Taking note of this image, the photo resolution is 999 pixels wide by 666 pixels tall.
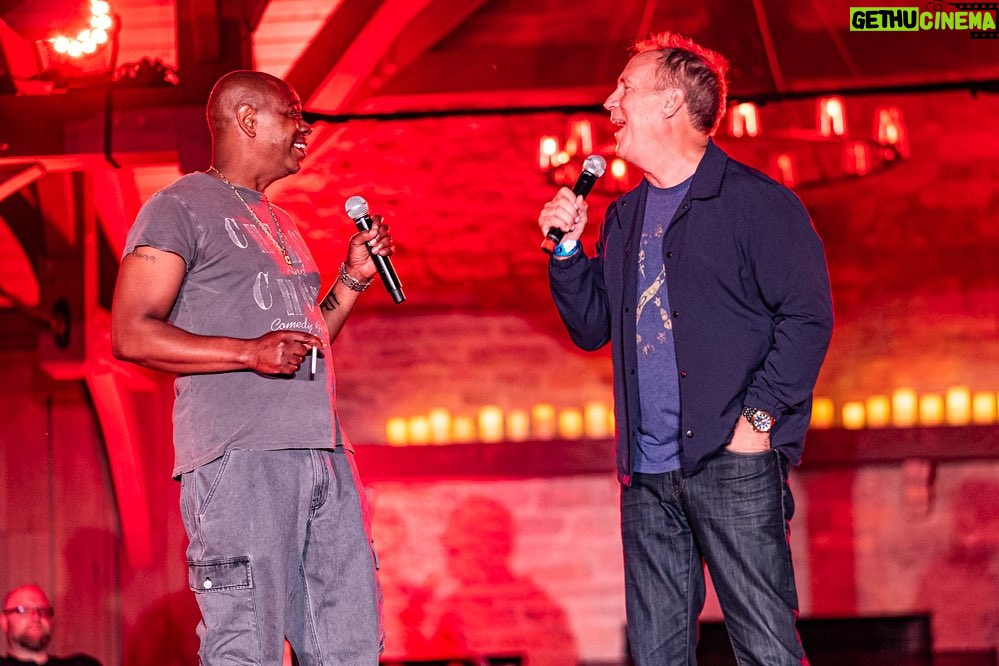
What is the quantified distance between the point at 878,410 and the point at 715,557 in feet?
13.6

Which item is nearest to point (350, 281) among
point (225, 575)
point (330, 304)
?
point (330, 304)

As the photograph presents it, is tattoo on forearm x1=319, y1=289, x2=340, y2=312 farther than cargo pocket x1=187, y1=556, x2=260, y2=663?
Yes

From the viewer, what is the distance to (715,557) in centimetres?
249

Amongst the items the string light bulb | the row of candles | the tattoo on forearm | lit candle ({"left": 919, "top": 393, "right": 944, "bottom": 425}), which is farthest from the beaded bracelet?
lit candle ({"left": 919, "top": 393, "right": 944, "bottom": 425})

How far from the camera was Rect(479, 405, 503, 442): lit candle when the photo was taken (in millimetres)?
6516

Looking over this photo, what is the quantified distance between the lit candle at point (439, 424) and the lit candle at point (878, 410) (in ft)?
7.50

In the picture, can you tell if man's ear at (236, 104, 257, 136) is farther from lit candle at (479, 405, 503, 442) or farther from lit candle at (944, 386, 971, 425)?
lit candle at (944, 386, 971, 425)

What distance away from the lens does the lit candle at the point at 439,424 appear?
21.4 feet

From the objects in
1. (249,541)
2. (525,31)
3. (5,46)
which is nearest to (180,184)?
(249,541)

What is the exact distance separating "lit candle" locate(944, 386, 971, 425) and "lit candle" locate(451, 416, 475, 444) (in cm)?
258

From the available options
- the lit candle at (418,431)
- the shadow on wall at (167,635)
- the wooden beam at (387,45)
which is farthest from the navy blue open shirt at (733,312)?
the shadow on wall at (167,635)

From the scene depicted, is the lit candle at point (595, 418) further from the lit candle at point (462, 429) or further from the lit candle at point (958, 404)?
the lit candle at point (958, 404)

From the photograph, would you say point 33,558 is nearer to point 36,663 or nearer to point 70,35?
point 36,663

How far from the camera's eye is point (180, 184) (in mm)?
2553
